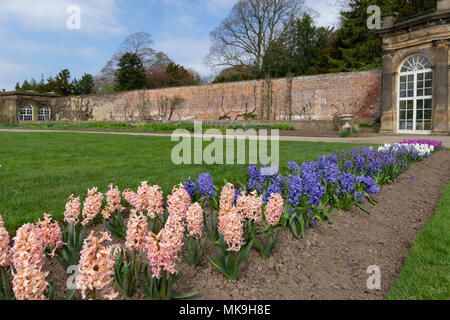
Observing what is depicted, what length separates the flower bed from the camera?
140 centimetres

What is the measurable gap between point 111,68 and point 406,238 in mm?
48242

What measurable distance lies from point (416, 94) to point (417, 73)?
101 cm

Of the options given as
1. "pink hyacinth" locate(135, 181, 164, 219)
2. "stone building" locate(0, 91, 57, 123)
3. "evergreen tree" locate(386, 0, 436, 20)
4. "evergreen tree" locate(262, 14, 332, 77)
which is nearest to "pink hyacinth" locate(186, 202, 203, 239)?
"pink hyacinth" locate(135, 181, 164, 219)

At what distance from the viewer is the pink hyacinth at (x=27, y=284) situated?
129 cm

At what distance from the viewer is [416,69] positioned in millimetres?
15148

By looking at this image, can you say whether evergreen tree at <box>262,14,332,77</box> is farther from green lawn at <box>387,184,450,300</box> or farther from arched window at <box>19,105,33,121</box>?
arched window at <box>19,105,33,121</box>

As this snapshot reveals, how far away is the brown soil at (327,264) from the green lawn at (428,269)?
0.08m

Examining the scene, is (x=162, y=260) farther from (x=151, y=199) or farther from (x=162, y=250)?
(x=151, y=199)

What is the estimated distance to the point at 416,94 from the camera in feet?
49.7

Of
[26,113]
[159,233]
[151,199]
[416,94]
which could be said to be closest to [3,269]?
[159,233]

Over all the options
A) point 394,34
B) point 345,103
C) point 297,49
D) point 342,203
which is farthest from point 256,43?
point 342,203

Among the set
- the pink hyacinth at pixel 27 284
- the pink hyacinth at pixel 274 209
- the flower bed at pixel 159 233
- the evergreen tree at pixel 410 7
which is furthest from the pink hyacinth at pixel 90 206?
the evergreen tree at pixel 410 7

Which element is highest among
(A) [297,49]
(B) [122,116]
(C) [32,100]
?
(A) [297,49]

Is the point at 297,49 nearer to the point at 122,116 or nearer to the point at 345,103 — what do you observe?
the point at 345,103
